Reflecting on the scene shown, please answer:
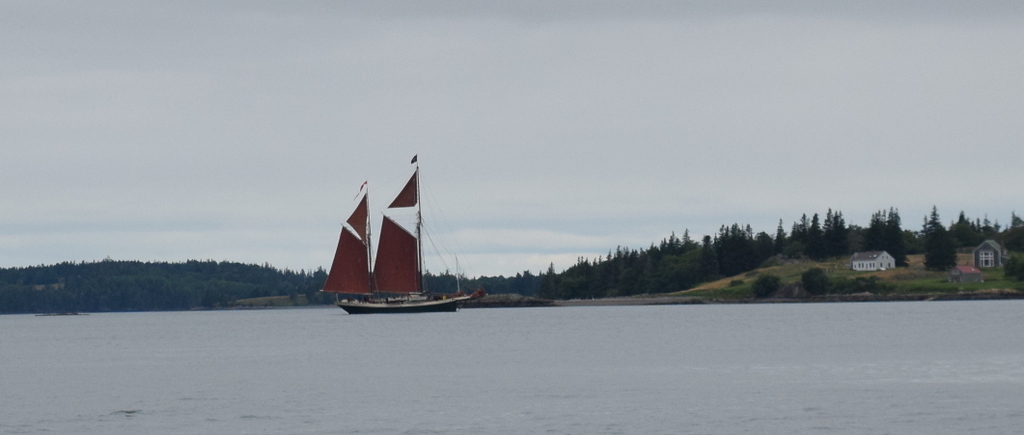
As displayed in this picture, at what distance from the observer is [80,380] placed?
61312 mm

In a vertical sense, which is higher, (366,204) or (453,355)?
(366,204)

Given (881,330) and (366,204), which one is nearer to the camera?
(881,330)

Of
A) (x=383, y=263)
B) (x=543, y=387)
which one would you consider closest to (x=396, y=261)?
(x=383, y=263)

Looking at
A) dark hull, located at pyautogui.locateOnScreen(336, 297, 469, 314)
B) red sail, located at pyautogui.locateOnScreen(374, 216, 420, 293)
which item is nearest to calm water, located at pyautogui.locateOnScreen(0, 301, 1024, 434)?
red sail, located at pyautogui.locateOnScreen(374, 216, 420, 293)

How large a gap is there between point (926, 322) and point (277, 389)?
78.2m

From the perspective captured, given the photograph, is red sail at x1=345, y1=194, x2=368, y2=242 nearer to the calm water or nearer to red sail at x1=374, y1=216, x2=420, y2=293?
red sail at x1=374, y1=216, x2=420, y2=293

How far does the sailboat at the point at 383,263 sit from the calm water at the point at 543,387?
67.7 metres

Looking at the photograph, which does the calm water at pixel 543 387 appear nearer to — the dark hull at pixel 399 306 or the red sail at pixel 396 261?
the red sail at pixel 396 261

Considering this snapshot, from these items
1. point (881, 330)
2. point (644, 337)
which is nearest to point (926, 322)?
point (881, 330)

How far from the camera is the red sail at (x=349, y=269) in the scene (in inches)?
6294

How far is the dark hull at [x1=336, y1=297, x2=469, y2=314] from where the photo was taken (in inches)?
6639

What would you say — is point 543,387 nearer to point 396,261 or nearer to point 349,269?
point 396,261

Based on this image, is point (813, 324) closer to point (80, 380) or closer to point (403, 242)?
point (403, 242)

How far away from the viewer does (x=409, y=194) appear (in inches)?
6786
